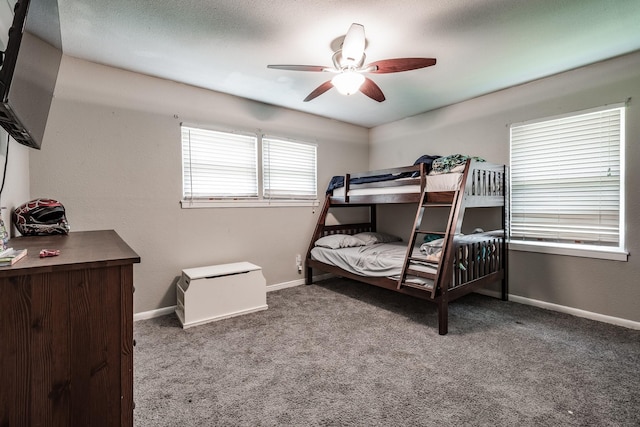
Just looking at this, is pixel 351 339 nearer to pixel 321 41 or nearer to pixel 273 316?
pixel 273 316

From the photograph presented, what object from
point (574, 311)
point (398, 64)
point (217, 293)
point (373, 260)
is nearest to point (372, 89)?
point (398, 64)

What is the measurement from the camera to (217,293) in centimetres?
276

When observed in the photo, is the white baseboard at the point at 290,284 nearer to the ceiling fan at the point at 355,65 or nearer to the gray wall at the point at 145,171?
the gray wall at the point at 145,171

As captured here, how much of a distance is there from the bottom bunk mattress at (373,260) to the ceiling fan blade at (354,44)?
178cm

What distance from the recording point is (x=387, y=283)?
285cm

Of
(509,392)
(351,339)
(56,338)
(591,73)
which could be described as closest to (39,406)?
(56,338)

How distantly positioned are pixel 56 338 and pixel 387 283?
247 cm

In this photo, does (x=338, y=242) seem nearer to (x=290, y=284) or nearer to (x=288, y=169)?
(x=290, y=284)

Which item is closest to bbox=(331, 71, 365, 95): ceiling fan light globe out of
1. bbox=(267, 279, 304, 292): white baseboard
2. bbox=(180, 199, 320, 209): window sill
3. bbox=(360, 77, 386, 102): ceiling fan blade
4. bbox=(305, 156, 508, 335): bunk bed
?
bbox=(360, 77, 386, 102): ceiling fan blade

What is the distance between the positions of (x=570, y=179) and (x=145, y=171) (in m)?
4.14

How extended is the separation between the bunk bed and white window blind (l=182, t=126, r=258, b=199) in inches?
47.6

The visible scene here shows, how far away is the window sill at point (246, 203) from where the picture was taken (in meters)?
3.07

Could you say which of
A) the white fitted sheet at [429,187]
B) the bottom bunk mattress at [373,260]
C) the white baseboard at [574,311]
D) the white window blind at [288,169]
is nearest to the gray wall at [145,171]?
the white window blind at [288,169]

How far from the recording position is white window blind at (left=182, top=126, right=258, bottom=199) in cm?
305
